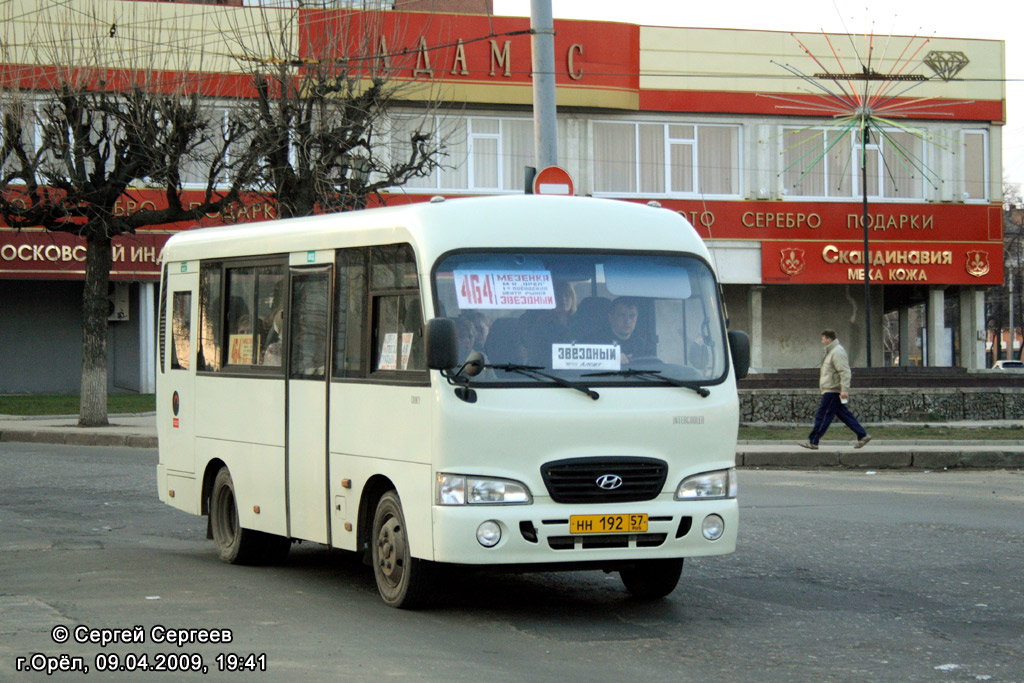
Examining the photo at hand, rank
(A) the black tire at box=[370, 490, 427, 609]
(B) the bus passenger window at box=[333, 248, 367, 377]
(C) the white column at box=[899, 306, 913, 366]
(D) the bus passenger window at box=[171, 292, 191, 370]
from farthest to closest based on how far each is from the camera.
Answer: (C) the white column at box=[899, 306, 913, 366] < (D) the bus passenger window at box=[171, 292, 191, 370] < (B) the bus passenger window at box=[333, 248, 367, 377] < (A) the black tire at box=[370, 490, 427, 609]

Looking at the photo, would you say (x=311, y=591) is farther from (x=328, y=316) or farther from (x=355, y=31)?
(x=355, y=31)

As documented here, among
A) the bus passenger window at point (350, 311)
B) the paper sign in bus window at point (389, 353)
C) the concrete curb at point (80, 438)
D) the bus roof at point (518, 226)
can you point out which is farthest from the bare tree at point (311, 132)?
the paper sign in bus window at point (389, 353)

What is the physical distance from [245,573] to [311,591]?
1.02 meters

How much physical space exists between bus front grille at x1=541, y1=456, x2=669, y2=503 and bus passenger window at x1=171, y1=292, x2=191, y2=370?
4.39 metres

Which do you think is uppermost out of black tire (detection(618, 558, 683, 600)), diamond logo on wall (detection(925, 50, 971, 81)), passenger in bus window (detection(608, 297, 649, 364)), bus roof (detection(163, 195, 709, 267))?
diamond logo on wall (detection(925, 50, 971, 81))

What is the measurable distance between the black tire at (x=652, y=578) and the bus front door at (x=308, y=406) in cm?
195

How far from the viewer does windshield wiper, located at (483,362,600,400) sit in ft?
25.8

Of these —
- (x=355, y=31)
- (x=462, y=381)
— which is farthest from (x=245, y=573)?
(x=355, y=31)

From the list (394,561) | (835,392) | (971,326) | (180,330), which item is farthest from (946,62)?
(394,561)

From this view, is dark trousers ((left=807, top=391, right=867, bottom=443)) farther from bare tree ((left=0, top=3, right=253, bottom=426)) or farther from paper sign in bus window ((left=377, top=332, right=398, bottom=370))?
paper sign in bus window ((left=377, top=332, right=398, bottom=370))

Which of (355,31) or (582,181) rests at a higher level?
(355,31)

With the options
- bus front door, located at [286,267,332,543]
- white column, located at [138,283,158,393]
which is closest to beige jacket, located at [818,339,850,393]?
bus front door, located at [286,267,332,543]

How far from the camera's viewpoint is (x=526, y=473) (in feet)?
25.3

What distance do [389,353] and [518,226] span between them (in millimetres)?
1093
